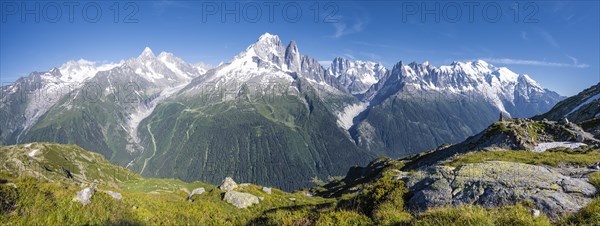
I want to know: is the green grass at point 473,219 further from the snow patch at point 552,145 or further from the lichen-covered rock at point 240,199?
the snow patch at point 552,145

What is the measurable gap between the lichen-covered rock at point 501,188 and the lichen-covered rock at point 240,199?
22.6m

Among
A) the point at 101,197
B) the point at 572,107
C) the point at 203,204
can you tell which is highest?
Answer: the point at 572,107

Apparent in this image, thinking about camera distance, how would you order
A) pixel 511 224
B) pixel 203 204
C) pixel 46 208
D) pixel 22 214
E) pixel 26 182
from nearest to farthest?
pixel 511 224 < pixel 22 214 < pixel 46 208 < pixel 26 182 < pixel 203 204

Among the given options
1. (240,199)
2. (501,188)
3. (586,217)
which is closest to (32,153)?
(240,199)

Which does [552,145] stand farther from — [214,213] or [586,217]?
[214,213]

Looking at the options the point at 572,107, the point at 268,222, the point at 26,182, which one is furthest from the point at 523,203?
the point at 572,107

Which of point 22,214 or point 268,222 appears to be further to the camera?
point 268,222

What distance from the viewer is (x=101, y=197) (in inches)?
626

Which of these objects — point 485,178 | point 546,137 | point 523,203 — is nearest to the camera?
point 523,203

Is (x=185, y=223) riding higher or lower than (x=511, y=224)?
lower

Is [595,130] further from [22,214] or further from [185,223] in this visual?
[22,214]

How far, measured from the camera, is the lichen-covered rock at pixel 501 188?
13927mm

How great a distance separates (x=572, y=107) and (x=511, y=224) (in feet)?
442

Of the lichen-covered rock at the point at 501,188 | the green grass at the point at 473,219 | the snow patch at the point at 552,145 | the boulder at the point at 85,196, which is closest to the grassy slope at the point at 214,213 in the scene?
the green grass at the point at 473,219
